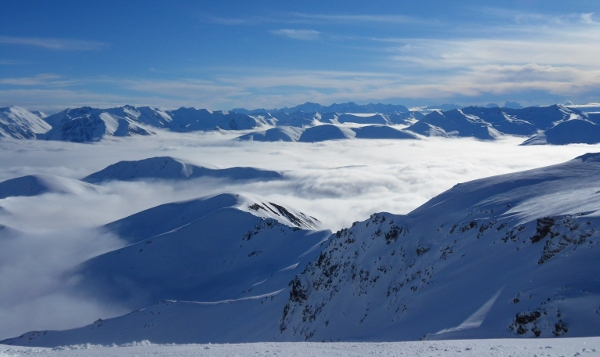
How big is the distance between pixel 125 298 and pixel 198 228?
1934 centimetres

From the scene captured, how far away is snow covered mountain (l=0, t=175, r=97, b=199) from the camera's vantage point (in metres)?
159

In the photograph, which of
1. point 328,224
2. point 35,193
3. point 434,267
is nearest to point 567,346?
point 434,267

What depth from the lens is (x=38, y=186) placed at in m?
160

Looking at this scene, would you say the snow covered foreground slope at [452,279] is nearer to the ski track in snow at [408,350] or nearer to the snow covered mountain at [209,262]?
the ski track in snow at [408,350]

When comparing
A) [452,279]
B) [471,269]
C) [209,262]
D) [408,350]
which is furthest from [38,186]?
[408,350]

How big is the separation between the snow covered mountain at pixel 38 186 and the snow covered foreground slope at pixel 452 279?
13113 centimetres

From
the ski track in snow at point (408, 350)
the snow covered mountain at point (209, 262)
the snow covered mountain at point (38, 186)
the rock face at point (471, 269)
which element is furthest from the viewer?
the snow covered mountain at point (38, 186)

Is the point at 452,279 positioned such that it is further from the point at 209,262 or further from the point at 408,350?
the point at 209,262

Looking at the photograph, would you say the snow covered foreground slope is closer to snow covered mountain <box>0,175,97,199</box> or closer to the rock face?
the rock face

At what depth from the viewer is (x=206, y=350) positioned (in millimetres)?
15992

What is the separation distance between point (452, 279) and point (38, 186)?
176 meters

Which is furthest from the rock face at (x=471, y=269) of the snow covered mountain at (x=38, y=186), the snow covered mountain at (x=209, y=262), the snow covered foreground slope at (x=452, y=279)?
the snow covered mountain at (x=38, y=186)

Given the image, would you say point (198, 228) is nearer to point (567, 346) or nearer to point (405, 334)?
point (405, 334)

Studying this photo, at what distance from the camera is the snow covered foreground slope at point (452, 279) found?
16172 millimetres
